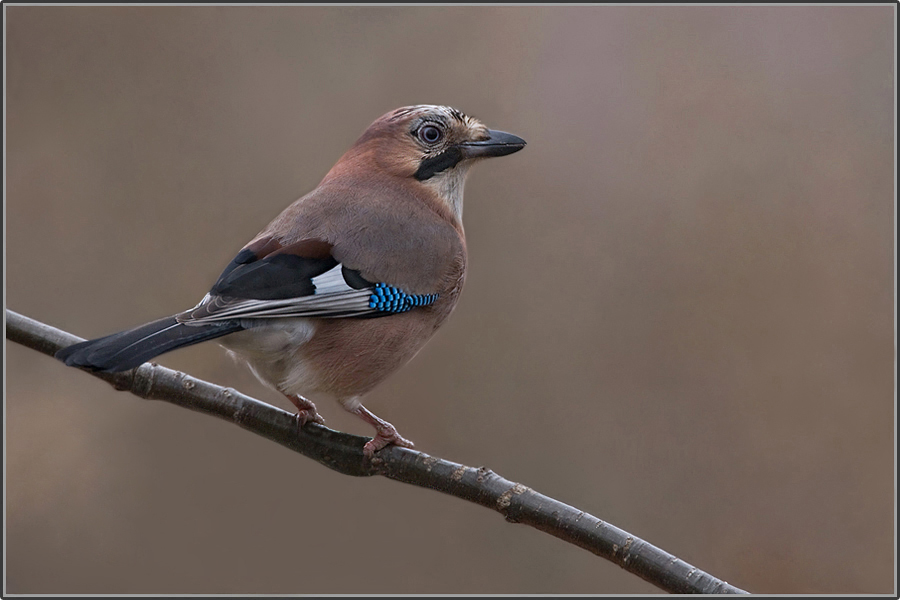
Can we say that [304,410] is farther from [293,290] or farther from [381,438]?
[293,290]

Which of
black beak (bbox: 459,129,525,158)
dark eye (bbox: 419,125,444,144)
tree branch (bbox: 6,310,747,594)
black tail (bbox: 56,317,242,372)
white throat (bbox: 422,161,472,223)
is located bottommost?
tree branch (bbox: 6,310,747,594)

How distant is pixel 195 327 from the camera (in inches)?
109

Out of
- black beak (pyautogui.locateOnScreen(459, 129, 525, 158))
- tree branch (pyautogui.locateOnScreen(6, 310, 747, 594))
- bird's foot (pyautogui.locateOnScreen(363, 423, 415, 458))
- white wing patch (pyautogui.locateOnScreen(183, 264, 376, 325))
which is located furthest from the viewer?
black beak (pyautogui.locateOnScreen(459, 129, 525, 158))

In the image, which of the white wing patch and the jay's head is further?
the jay's head

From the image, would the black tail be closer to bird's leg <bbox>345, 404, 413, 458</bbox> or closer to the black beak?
bird's leg <bbox>345, 404, 413, 458</bbox>

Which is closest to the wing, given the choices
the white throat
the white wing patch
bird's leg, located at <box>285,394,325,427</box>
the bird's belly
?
the white wing patch

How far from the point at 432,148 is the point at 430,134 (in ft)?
0.23

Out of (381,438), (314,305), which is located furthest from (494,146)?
(381,438)

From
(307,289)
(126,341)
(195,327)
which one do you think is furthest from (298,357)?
(126,341)

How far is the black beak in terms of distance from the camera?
153 inches

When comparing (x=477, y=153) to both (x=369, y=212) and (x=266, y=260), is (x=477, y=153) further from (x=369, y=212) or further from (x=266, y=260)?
(x=266, y=260)

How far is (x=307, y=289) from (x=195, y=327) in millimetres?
519

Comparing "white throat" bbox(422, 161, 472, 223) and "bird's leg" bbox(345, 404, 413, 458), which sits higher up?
"white throat" bbox(422, 161, 472, 223)

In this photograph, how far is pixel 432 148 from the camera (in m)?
4.03
